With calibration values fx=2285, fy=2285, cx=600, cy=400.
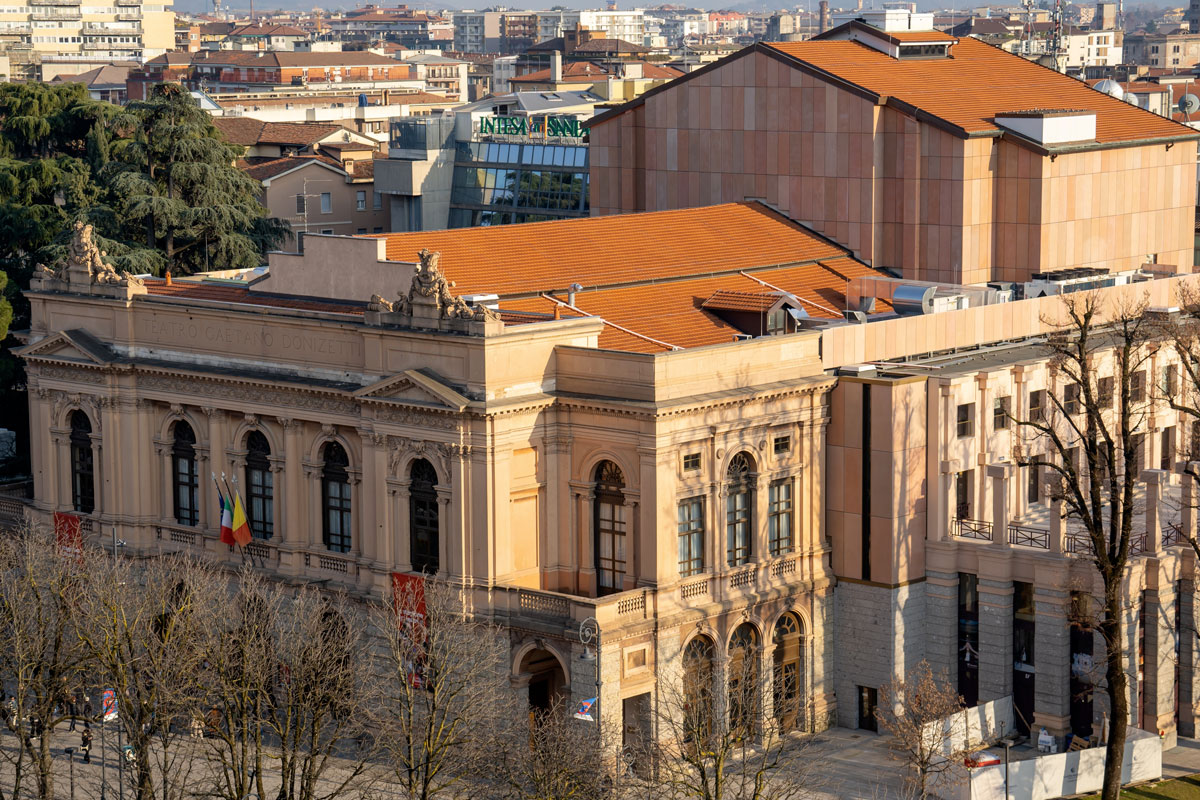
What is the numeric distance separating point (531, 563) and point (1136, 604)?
21775mm

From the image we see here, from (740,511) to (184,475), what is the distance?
23237mm

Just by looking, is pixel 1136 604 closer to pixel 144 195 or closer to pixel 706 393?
pixel 706 393

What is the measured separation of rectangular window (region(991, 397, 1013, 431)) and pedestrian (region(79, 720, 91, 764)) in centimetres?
→ 3544

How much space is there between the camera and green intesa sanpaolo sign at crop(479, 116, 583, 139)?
16062cm

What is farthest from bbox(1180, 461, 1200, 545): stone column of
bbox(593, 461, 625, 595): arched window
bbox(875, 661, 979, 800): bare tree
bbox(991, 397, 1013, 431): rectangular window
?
bbox(593, 461, 625, 595): arched window

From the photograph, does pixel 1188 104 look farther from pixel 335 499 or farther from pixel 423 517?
pixel 423 517

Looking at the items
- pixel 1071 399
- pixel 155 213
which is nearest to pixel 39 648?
pixel 1071 399

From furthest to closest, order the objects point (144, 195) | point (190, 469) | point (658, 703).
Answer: point (144, 195) → point (190, 469) → point (658, 703)

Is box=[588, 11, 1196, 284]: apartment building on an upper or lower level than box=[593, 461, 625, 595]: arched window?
upper

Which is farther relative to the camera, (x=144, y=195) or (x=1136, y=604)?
(x=144, y=195)

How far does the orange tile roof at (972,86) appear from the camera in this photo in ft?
329

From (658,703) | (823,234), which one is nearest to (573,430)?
(658,703)

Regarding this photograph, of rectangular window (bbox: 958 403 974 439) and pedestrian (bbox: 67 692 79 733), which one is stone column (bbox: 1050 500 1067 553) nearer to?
rectangular window (bbox: 958 403 974 439)

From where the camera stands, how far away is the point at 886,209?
99.9 meters
